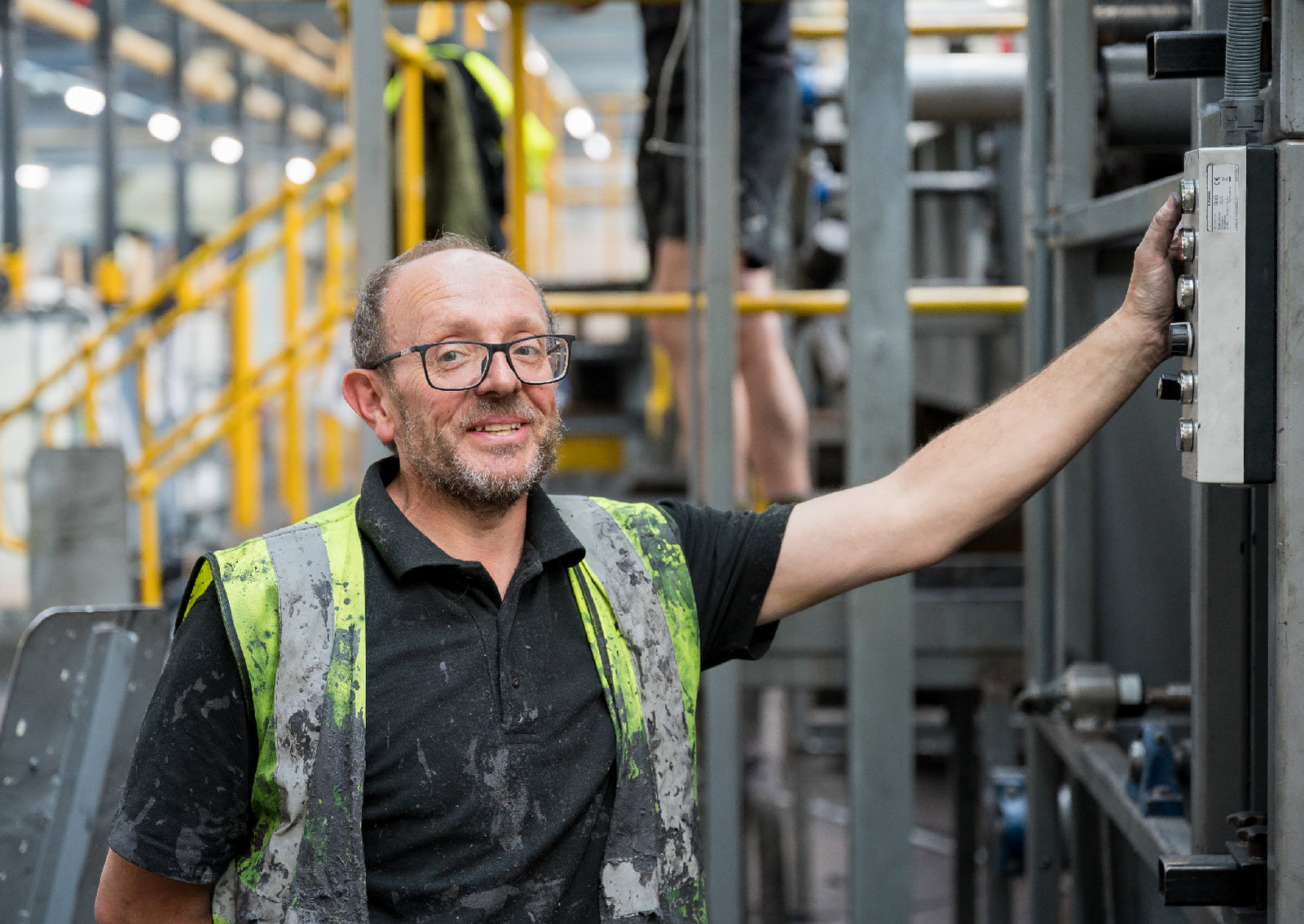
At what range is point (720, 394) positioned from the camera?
260 centimetres

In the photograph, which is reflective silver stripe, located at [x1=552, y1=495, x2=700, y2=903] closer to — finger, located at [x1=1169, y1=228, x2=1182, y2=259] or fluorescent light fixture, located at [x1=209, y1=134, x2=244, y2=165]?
finger, located at [x1=1169, y1=228, x2=1182, y2=259]

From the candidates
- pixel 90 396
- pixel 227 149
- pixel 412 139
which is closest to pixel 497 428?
pixel 412 139

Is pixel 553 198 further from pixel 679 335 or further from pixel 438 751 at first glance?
pixel 438 751

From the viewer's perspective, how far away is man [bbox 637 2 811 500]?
326 centimetres

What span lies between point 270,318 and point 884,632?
1289 cm

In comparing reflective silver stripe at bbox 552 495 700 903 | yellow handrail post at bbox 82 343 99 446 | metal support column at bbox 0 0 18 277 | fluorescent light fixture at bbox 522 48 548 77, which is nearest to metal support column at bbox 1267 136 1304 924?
reflective silver stripe at bbox 552 495 700 903

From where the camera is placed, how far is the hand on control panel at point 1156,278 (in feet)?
4.49

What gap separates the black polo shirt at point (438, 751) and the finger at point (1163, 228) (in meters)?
0.78

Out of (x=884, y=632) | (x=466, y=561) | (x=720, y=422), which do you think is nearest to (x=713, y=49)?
(x=720, y=422)

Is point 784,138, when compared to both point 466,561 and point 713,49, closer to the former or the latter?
point 713,49

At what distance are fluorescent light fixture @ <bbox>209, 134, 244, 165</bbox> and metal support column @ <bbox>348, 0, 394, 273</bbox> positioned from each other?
900 centimetres

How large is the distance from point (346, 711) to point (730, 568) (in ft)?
1.84

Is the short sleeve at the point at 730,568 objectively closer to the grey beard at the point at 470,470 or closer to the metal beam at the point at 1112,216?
the grey beard at the point at 470,470

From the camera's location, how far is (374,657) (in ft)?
4.99
